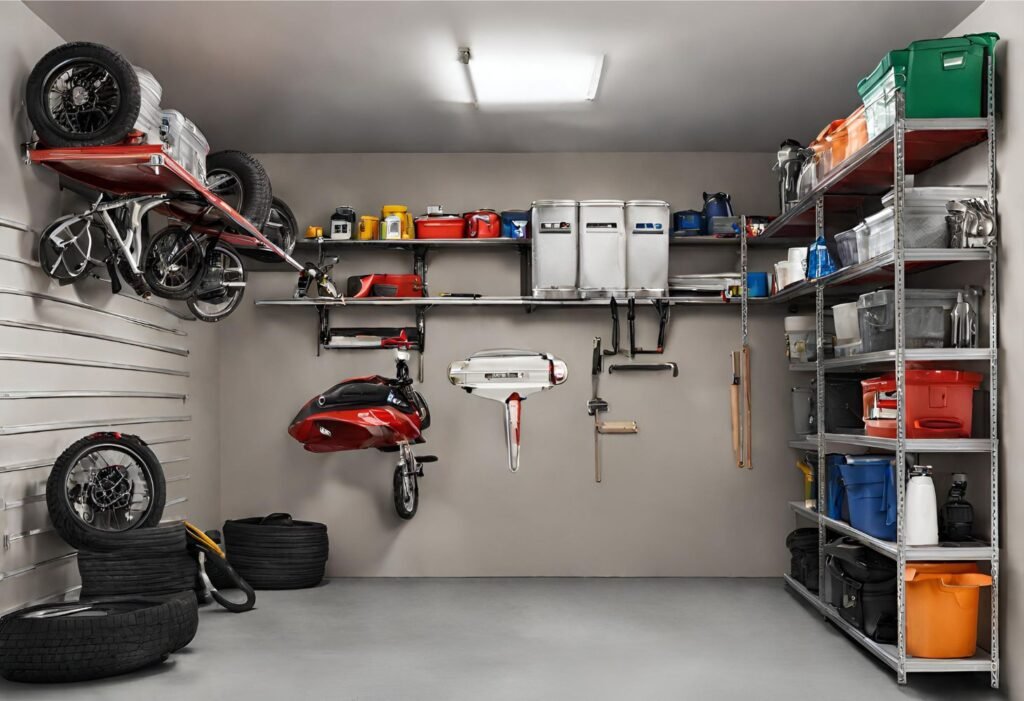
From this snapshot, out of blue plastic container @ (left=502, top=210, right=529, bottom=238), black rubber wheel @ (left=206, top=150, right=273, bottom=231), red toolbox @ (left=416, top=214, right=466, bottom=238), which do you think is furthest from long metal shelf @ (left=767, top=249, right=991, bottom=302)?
black rubber wheel @ (left=206, top=150, right=273, bottom=231)

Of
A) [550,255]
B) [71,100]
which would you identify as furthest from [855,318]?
[71,100]

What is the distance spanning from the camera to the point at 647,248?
21.9 ft

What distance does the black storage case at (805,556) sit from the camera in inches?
229

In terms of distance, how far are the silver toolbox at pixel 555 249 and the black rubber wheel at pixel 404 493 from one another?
1615 millimetres

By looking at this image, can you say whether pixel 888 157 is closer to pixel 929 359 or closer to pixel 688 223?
pixel 929 359

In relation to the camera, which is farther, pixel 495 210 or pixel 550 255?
pixel 495 210

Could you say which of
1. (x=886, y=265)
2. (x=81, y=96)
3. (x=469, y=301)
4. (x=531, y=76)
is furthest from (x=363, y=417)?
(x=886, y=265)

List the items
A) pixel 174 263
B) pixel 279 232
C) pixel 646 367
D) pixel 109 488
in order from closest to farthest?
pixel 109 488
pixel 174 263
pixel 279 232
pixel 646 367

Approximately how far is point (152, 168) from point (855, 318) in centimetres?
373

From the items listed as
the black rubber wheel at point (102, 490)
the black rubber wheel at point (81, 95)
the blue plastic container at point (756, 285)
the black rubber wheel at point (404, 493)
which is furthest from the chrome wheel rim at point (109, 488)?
the blue plastic container at point (756, 285)

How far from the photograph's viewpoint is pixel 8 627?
157 inches

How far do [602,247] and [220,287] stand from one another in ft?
8.71

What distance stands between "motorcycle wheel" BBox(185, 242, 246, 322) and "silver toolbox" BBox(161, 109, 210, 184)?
0.65m

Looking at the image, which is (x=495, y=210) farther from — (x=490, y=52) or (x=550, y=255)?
(x=490, y=52)
